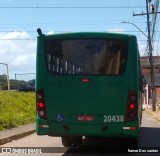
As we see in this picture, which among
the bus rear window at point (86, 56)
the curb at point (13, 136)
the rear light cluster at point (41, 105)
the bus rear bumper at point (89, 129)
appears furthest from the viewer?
the curb at point (13, 136)

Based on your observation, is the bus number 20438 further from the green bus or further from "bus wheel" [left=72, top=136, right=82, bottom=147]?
"bus wheel" [left=72, top=136, right=82, bottom=147]

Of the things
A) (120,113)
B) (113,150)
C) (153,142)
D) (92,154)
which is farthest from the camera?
(153,142)

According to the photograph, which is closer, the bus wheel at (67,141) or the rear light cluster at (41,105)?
the rear light cluster at (41,105)

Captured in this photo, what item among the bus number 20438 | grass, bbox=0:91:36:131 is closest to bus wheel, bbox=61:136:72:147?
the bus number 20438

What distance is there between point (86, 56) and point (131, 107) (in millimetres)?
1628

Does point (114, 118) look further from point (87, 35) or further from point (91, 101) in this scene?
point (87, 35)

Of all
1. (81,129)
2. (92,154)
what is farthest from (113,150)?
(81,129)

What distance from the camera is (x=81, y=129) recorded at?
10.4 m

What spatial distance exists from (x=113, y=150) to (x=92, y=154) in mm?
1024

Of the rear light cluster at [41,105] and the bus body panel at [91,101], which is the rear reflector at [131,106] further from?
the rear light cluster at [41,105]

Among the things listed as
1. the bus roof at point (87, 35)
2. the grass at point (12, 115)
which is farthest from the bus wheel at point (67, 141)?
the grass at point (12, 115)

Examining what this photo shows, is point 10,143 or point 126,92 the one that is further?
point 10,143

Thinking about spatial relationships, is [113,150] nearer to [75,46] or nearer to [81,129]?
[81,129]

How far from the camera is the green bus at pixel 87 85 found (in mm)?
10352
